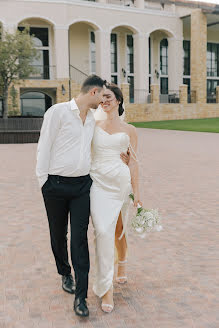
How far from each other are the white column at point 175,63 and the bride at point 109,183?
3539cm

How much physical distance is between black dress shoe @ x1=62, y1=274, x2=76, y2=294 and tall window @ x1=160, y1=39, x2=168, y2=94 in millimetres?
37038

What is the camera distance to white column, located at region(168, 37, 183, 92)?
37375mm

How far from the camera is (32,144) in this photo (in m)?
18.2

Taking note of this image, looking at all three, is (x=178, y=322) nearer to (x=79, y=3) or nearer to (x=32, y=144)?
(x=32, y=144)

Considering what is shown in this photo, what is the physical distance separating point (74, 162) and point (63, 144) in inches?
6.1

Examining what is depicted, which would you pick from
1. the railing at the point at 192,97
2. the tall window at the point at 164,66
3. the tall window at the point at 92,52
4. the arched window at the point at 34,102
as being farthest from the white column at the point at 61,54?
the railing at the point at 192,97

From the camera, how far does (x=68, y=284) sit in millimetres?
3605

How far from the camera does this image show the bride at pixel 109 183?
3.27 meters

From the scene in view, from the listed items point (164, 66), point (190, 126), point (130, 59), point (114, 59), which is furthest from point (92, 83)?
point (164, 66)

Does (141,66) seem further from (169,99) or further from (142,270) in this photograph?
(142,270)

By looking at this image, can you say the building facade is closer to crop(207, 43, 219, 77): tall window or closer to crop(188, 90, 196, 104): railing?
crop(188, 90, 196, 104): railing

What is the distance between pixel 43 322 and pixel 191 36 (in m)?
36.7

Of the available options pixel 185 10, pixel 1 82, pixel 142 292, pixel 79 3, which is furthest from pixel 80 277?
pixel 185 10

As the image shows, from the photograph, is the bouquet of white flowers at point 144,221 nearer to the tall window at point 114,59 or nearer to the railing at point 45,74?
the railing at point 45,74
